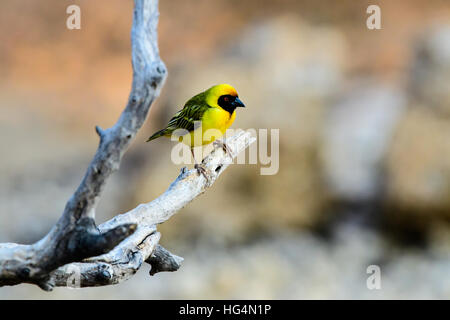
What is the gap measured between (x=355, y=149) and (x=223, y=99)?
571cm

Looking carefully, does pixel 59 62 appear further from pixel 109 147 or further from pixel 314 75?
pixel 109 147

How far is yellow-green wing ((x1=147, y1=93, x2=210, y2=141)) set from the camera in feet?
13.0

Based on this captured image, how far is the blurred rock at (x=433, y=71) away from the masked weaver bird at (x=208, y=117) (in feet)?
16.1

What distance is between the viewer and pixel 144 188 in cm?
855

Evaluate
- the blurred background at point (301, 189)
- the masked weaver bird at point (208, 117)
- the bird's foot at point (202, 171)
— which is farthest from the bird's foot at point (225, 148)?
the blurred background at point (301, 189)

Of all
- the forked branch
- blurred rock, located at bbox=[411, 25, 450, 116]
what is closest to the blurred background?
blurred rock, located at bbox=[411, 25, 450, 116]

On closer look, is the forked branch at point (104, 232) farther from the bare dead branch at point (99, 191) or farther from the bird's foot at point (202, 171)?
the bird's foot at point (202, 171)

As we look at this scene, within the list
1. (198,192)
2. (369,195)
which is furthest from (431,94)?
(198,192)

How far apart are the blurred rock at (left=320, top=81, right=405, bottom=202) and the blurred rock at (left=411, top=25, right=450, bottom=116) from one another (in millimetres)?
426

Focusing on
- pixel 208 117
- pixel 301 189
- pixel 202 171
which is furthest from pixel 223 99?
pixel 301 189

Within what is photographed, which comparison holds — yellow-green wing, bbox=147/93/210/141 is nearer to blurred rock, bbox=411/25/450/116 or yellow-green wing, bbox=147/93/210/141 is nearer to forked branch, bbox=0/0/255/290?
forked branch, bbox=0/0/255/290

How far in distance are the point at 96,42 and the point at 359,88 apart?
21.3 ft

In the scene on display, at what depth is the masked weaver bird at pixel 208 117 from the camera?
3.89m

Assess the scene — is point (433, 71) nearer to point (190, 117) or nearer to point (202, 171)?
point (190, 117)
